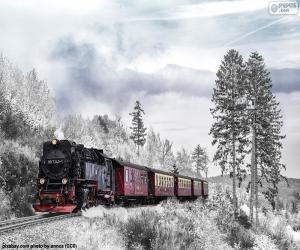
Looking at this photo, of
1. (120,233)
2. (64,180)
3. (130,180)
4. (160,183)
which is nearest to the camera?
(120,233)

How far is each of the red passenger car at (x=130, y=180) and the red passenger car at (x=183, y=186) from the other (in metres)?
8.00

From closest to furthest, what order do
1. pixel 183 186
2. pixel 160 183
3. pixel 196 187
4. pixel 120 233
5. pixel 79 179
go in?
1. pixel 120 233
2. pixel 79 179
3. pixel 160 183
4. pixel 183 186
5. pixel 196 187

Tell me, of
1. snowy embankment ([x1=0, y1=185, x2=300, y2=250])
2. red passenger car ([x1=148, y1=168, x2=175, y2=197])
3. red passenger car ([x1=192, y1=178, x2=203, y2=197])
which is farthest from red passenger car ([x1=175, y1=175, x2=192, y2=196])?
snowy embankment ([x1=0, y1=185, x2=300, y2=250])

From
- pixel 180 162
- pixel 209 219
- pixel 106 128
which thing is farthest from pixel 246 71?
pixel 180 162

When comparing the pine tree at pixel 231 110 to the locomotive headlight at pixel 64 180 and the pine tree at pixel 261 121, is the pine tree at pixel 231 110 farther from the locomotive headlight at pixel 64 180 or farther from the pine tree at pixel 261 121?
the locomotive headlight at pixel 64 180

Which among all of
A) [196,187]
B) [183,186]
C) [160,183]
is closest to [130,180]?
[160,183]

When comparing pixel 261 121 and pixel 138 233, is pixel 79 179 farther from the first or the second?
pixel 261 121

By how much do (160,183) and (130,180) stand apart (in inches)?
271

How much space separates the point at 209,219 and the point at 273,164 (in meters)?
18.6

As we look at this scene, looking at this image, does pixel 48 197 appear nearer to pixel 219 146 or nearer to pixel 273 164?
pixel 219 146

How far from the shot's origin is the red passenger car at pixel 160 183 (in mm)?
31750

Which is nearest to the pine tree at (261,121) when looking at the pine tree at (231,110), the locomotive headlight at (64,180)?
the pine tree at (231,110)

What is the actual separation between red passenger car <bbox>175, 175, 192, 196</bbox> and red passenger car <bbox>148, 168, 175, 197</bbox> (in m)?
1.37

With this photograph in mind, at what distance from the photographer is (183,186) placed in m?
40.6
